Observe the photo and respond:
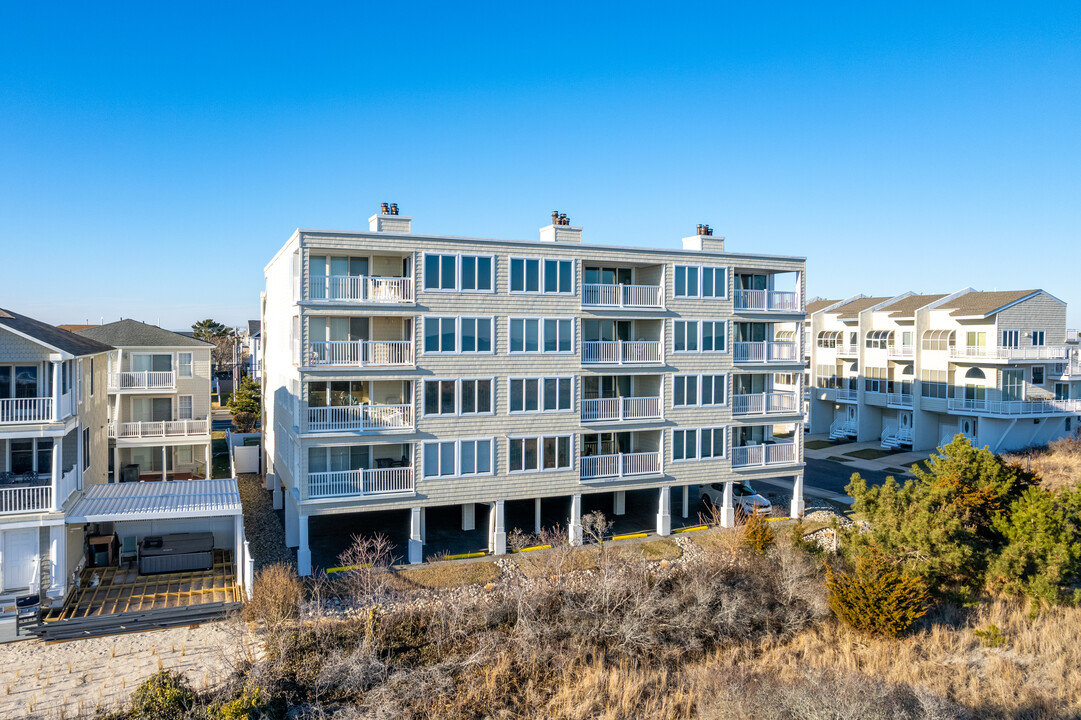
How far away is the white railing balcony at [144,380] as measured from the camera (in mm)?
31938

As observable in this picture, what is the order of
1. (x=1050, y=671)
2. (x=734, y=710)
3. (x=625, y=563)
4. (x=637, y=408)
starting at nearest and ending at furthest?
(x=734, y=710) → (x=1050, y=671) → (x=625, y=563) → (x=637, y=408)

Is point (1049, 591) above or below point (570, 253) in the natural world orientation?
below

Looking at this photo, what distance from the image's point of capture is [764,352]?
99.7ft

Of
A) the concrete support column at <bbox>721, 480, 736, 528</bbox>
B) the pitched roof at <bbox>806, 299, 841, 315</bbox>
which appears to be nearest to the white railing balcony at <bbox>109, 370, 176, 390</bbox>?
the concrete support column at <bbox>721, 480, 736, 528</bbox>

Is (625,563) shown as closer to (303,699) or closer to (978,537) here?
(303,699)

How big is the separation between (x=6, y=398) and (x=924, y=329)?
48617 millimetres

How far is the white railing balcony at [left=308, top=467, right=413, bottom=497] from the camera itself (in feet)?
77.9

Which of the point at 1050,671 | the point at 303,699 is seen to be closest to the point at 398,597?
the point at 303,699

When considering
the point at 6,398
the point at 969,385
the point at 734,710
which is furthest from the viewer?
the point at 969,385

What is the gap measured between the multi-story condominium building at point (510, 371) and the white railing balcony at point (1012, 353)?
2086 cm

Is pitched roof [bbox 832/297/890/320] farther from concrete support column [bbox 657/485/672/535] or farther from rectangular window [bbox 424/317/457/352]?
rectangular window [bbox 424/317/457/352]

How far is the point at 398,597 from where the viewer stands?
21.6 m

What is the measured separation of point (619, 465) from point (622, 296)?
20.6ft

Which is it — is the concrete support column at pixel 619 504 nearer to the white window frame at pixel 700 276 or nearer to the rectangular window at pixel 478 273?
the white window frame at pixel 700 276
